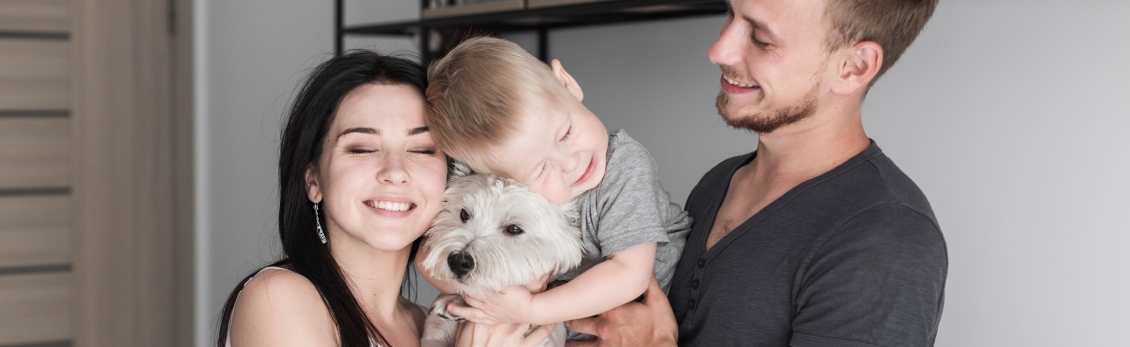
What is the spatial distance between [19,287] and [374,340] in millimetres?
2140

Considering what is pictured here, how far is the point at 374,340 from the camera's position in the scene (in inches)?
58.4

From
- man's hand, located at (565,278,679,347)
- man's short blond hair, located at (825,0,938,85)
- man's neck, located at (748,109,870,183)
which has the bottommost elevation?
man's hand, located at (565,278,679,347)

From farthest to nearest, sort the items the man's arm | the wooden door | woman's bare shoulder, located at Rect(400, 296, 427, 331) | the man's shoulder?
the wooden door < woman's bare shoulder, located at Rect(400, 296, 427, 331) < the man's shoulder < the man's arm

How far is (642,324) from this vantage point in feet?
4.66

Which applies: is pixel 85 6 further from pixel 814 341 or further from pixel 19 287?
pixel 814 341

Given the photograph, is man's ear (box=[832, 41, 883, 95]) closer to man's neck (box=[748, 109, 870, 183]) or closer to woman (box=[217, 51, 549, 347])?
man's neck (box=[748, 109, 870, 183])

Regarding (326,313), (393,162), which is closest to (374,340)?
(326,313)

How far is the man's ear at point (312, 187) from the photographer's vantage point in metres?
1.49

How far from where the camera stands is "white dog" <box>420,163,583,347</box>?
1.29 metres

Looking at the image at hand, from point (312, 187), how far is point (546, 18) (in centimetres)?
108

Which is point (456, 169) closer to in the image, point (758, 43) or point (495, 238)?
point (495, 238)

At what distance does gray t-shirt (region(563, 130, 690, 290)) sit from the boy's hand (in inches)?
5.8

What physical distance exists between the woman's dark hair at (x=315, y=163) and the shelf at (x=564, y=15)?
2.45 ft

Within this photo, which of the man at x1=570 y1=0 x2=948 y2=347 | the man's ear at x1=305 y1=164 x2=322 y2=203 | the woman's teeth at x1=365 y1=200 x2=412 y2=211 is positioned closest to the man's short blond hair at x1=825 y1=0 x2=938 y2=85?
the man at x1=570 y1=0 x2=948 y2=347
